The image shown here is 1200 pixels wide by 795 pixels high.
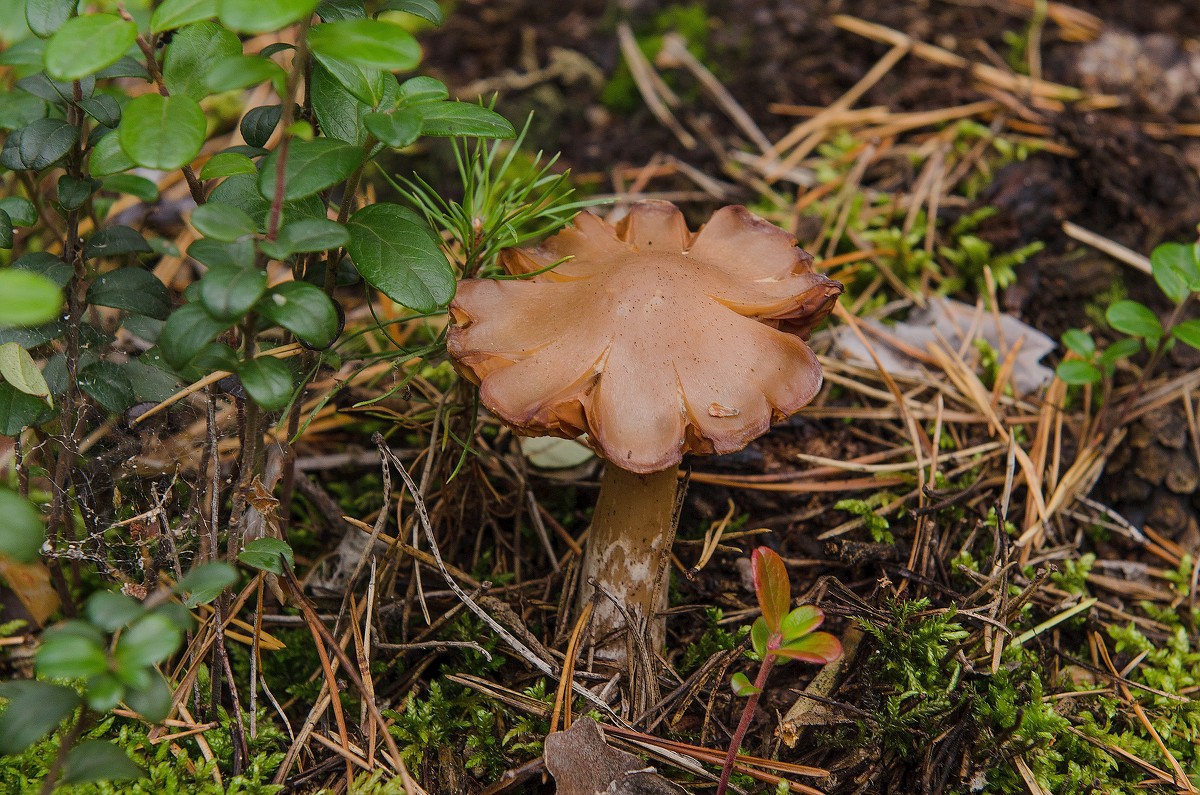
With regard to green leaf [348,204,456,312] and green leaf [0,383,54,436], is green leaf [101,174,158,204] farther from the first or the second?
green leaf [348,204,456,312]

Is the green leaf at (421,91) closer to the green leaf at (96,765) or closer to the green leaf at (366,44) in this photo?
the green leaf at (366,44)

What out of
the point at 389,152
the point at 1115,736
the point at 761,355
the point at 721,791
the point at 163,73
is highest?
the point at 163,73

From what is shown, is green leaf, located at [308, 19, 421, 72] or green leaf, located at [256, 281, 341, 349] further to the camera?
green leaf, located at [256, 281, 341, 349]

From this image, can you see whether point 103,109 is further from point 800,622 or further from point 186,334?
point 800,622

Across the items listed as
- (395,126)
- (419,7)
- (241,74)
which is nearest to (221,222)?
(241,74)

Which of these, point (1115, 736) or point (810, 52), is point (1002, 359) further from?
point (810, 52)

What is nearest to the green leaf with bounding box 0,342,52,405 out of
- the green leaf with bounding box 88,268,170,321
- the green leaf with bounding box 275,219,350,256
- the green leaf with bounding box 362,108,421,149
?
the green leaf with bounding box 88,268,170,321

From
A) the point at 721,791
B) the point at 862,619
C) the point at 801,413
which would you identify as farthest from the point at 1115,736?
the point at 801,413

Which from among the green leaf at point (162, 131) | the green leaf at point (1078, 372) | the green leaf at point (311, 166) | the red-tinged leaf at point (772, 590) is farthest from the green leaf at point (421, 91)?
the green leaf at point (1078, 372)
